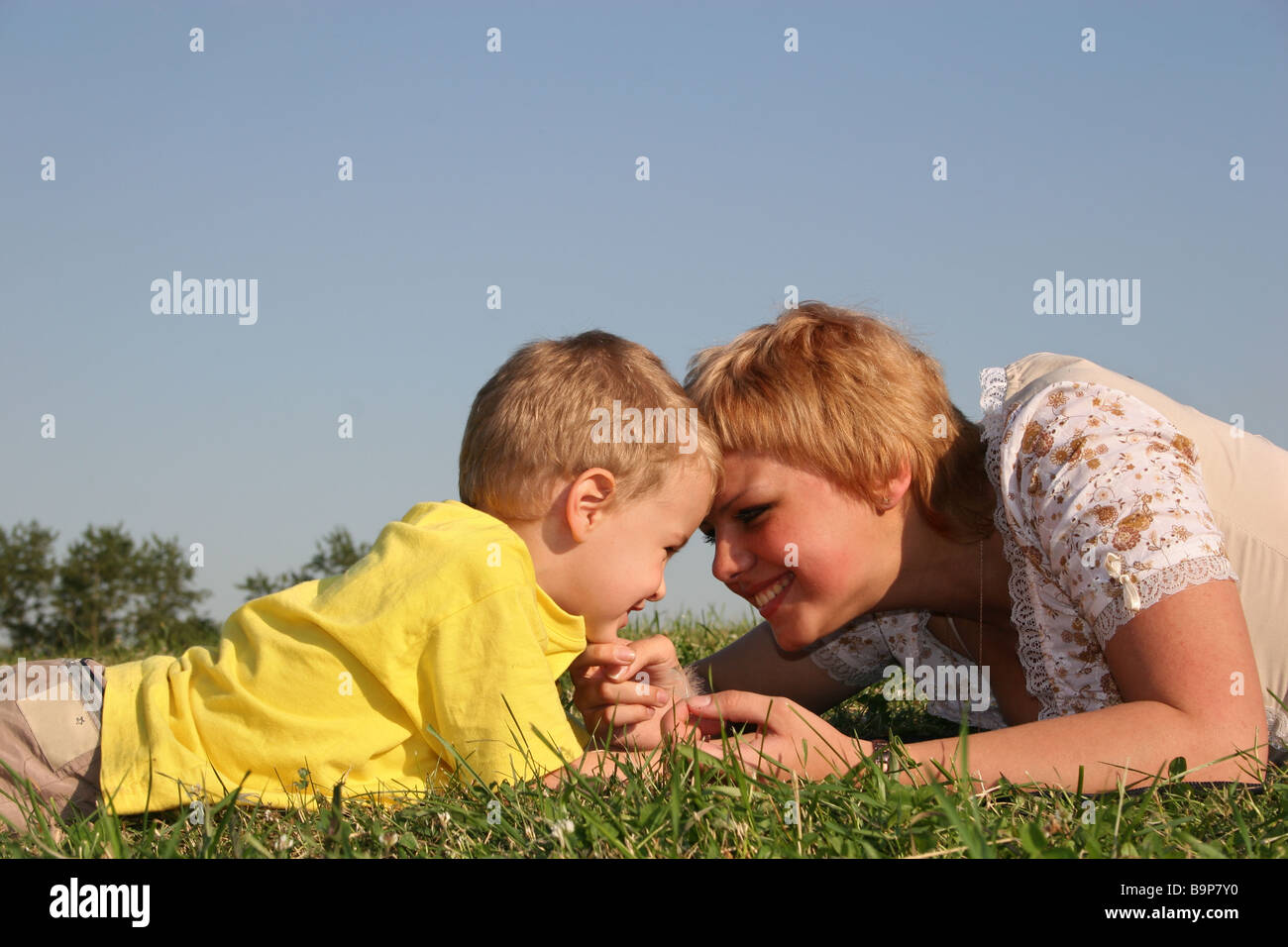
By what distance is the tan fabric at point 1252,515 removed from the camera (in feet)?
11.9

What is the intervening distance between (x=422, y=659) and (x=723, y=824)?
110 cm

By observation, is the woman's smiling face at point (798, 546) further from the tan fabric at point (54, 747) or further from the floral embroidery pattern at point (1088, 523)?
the tan fabric at point (54, 747)

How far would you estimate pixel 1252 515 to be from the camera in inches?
144

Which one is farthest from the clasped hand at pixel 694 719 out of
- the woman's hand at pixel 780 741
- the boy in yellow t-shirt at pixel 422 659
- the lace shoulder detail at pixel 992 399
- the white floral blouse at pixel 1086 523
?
the lace shoulder detail at pixel 992 399

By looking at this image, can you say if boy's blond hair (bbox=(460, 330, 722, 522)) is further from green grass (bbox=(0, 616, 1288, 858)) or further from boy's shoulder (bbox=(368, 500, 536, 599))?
green grass (bbox=(0, 616, 1288, 858))

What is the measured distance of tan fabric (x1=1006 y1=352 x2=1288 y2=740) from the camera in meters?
3.62

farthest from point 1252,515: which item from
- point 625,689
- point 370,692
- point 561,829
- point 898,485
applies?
point 370,692

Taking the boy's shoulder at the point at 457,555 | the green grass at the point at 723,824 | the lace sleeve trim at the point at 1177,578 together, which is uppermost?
the boy's shoulder at the point at 457,555

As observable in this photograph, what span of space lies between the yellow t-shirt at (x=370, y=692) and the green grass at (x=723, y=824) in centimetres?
13

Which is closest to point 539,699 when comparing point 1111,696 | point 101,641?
point 1111,696

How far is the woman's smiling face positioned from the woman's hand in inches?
30.3
